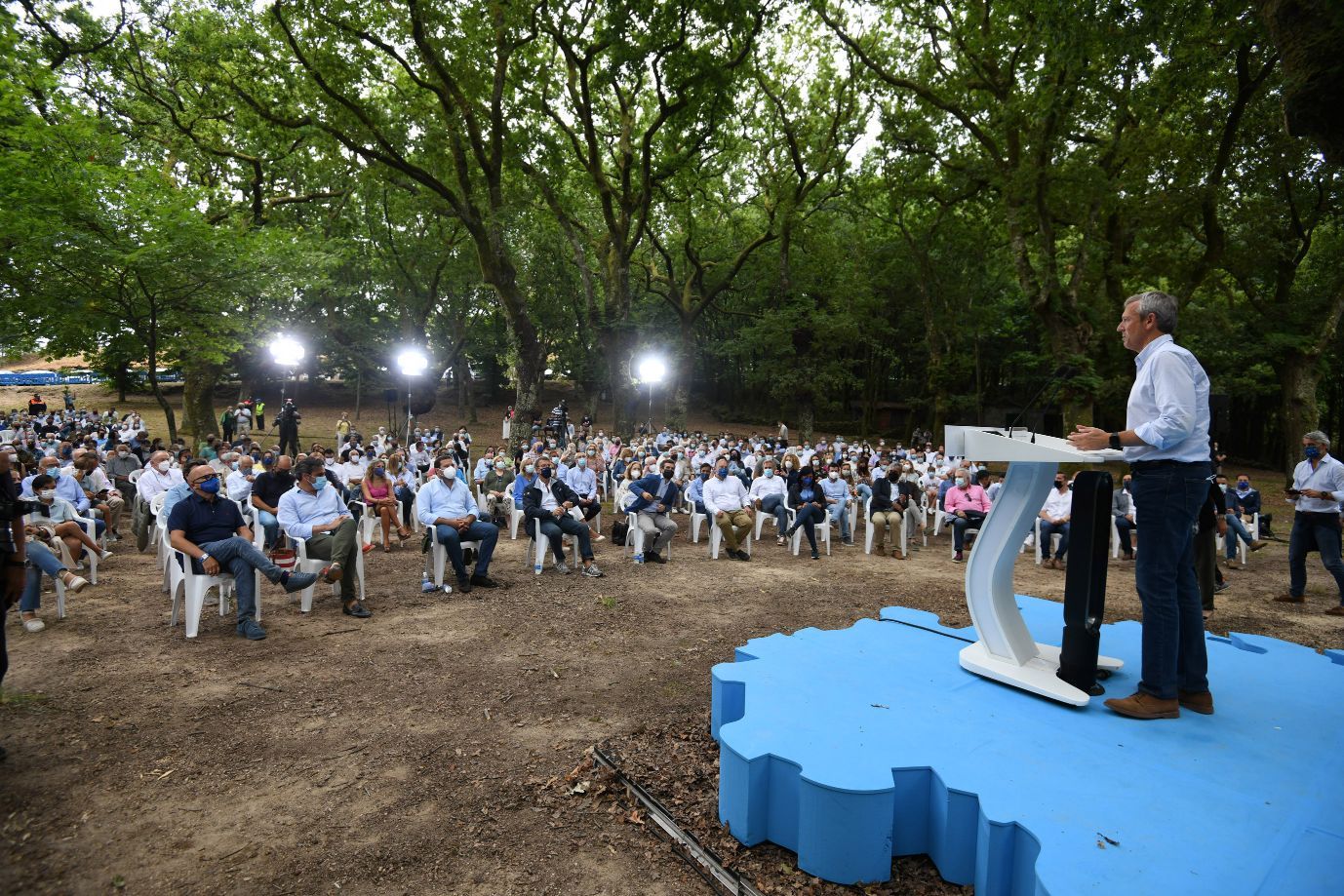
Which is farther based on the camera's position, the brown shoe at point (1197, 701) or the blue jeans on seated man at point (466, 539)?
the blue jeans on seated man at point (466, 539)

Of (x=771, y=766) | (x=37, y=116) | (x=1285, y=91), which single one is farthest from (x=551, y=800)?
(x=37, y=116)

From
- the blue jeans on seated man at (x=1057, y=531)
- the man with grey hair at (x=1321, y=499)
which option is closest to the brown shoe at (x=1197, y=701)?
the man with grey hair at (x=1321, y=499)

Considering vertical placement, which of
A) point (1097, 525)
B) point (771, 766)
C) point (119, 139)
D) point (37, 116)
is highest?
point (119, 139)

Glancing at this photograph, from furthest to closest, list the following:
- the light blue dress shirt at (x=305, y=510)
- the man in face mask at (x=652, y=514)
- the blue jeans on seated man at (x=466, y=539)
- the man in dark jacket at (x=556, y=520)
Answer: the man in face mask at (x=652, y=514) < the man in dark jacket at (x=556, y=520) < the blue jeans on seated man at (x=466, y=539) < the light blue dress shirt at (x=305, y=510)

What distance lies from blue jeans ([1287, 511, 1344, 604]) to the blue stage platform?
347 cm

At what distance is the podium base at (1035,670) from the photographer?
8.69 ft

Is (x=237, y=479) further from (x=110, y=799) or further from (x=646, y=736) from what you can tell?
(x=646, y=736)

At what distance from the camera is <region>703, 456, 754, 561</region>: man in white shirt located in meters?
7.70

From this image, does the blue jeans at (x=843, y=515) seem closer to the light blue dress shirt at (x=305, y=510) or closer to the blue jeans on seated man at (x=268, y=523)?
the light blue dress shirt at (x=305, y=510)

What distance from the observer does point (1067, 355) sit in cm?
1285

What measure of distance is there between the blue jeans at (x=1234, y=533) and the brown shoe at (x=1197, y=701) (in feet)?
22.4

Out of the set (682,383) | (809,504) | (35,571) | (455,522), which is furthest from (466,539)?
(682,383)

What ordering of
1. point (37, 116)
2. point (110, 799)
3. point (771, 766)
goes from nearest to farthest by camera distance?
point (771, 766)
point (110, 799)
point (37, 116)

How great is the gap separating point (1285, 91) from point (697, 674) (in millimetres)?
4203
